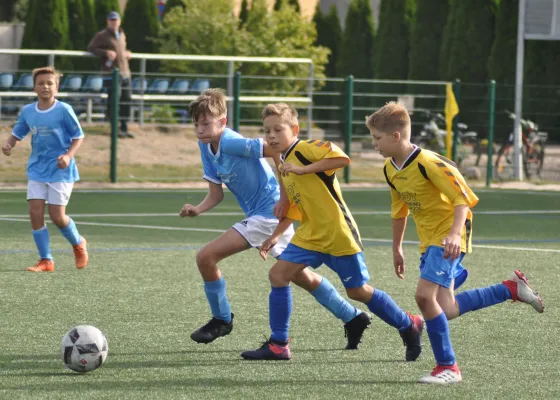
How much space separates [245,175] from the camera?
7004mm

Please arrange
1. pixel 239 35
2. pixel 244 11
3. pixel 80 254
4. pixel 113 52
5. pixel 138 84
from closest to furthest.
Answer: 1. pixel 80 254
2. pixel 113 52
3. pixel 138 84
4. pixel 239 35
5. pixel 244 11

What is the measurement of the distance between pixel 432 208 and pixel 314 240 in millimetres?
686

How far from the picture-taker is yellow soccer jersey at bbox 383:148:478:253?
19.7 feet

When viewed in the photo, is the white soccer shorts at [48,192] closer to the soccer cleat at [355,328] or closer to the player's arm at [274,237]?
the player's arm at [274,237]

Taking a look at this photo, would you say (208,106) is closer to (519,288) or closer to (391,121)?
(391,121)

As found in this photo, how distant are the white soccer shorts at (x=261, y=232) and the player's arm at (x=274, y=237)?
5.5 inches

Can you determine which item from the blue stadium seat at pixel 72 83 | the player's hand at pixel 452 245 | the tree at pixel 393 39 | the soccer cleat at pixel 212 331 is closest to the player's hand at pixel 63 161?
the soccer cleat at pixel 212 331

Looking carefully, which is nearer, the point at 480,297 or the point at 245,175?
the point at 480,297

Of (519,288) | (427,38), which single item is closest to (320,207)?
(519,288)

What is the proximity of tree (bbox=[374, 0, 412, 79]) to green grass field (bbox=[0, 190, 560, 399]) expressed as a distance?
1762cm

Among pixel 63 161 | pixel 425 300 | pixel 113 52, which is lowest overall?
pixel 425 300

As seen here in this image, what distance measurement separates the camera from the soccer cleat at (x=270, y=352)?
20.9ft

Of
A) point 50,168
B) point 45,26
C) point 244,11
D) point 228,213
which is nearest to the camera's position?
point 50,168

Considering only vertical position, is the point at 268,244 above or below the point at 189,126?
above
